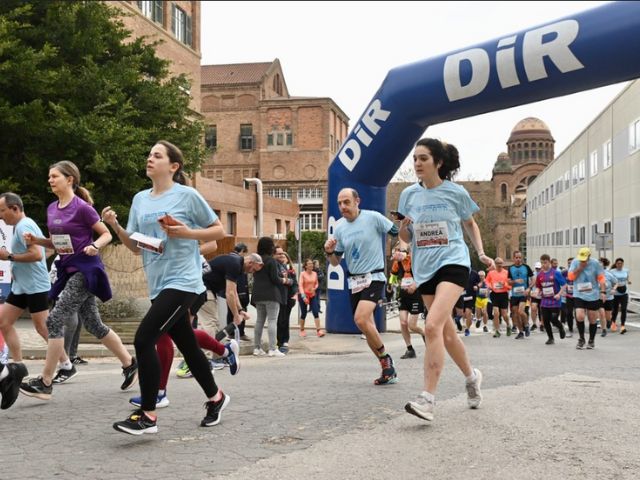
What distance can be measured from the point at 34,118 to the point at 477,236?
13706 millimetres

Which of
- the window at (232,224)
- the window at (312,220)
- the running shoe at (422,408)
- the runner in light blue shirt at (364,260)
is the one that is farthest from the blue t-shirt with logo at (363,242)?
the window at (312,220)

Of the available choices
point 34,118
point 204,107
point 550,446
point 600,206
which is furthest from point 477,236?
point 204,107

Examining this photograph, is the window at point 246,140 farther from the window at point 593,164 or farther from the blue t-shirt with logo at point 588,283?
the blue t-shirt with logo at point 588,283

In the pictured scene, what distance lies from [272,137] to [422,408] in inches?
Result: 2751

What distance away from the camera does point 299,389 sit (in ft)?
21.4

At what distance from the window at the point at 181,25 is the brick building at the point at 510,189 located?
134 ft

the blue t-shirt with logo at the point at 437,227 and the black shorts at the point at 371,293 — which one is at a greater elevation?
the blue t-shirt with logo at the point at 437,227

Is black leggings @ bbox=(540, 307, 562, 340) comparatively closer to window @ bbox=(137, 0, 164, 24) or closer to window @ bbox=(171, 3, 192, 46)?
window @ bbox=(137, 0, 164, 24)

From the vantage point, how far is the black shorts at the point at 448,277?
5.30 metres

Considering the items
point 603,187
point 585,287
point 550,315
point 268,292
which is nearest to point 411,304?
point 268,292

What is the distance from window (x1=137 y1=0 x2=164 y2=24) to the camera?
32.8m

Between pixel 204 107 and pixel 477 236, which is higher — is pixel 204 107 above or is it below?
above

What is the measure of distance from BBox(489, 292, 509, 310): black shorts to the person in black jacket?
7312mm

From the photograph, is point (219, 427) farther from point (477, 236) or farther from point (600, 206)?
point (600, 206)
